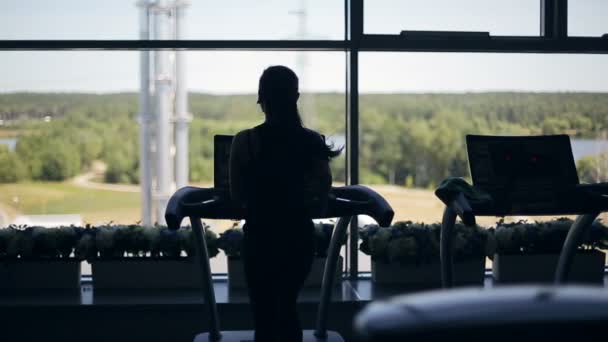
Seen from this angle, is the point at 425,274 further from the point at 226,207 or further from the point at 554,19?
the point at 226,207

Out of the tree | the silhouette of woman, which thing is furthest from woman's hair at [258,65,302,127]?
the tree

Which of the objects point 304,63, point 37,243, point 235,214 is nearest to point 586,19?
point 304,63

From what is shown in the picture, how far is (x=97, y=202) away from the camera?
511cm

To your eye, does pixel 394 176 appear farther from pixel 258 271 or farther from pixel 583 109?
pixel 258 271

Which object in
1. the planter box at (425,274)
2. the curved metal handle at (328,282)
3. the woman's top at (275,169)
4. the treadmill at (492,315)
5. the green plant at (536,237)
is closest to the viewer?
the treadmill at (492,315)

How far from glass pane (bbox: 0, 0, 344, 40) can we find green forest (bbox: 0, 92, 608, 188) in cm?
35

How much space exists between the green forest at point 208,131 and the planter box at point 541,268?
632 millimetres

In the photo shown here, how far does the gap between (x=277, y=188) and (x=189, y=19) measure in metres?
2.34

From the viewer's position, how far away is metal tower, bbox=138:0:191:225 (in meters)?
5.14

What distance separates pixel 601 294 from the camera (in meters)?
1.27

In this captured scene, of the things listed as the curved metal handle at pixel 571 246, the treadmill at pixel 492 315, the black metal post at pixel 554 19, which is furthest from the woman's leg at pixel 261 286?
the black metal post at pixel 554 19

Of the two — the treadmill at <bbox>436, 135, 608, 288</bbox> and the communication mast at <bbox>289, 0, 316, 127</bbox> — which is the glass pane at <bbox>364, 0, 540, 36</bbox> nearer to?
the communication mast at <bbox>289, 0, 316, 127</bbox>

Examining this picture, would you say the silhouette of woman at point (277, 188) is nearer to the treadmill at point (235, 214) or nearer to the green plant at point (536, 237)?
the treadmill at point (235, 214)

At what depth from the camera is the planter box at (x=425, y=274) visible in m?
4.88
